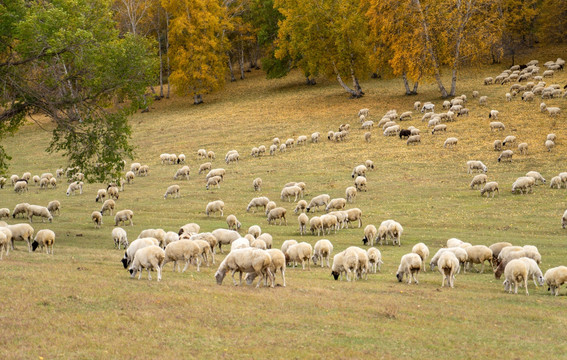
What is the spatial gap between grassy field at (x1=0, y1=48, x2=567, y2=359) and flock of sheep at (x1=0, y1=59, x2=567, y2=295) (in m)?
0.64

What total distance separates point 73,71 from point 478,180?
83.3ft

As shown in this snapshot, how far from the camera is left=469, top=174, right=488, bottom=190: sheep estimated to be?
37000 mm

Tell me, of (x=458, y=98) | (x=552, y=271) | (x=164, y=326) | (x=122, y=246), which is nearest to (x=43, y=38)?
(x=122, y=246)

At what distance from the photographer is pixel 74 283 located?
15.6 meters

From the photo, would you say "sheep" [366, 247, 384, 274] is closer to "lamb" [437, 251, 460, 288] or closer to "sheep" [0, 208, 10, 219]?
"lamb" [437, 251, 460, 288]

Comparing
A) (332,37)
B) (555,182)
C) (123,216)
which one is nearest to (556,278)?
(555,182)

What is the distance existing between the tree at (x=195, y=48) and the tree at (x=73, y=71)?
181ft

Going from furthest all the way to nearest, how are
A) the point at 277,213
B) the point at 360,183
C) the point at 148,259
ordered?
the point at 360,183
the point at 277,213
the point at 148,259

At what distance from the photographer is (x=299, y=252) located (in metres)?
21.4

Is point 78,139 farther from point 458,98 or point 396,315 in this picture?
point 458,98

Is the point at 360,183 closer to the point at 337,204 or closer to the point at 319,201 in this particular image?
the point at 319,201

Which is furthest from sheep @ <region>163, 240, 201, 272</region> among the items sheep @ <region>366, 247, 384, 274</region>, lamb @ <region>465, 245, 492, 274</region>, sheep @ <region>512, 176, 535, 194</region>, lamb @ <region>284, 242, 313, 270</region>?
sheep @ <region>512, 176, 535, 194</region>

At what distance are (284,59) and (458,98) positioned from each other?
3515 cm

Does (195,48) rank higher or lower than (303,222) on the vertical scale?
higher
